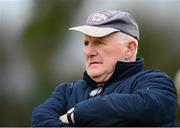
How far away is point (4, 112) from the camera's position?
2228 centimetres

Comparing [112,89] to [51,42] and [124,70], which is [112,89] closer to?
[124,70]

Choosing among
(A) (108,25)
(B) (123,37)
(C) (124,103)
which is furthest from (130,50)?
(C) (124,103)

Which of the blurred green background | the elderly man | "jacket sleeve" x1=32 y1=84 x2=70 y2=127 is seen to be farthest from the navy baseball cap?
the blurred green background

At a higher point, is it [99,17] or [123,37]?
[99,17]

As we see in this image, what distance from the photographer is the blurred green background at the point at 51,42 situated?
22516mm

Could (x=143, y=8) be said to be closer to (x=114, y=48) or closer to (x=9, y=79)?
(x=9, y=79)

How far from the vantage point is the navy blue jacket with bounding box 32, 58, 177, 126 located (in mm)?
4512

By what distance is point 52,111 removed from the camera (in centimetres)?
483

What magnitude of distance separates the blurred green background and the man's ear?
17.0 metres

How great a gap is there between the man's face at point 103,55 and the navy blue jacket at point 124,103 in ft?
0.15

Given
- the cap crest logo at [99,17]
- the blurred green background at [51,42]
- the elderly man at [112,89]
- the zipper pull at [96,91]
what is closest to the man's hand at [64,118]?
the elderly man at [112,89]

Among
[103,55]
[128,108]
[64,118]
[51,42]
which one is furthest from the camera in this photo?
[51,42]

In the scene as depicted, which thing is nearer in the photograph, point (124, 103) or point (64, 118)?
point (124, 103)

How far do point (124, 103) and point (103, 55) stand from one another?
0.40m
